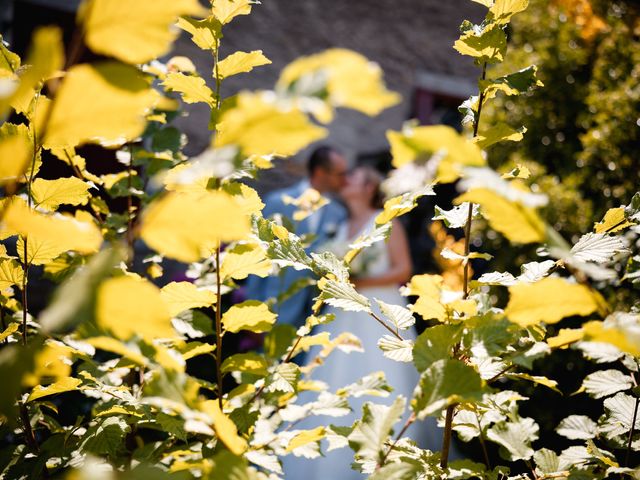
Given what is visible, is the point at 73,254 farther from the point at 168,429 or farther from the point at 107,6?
the point at 107,6

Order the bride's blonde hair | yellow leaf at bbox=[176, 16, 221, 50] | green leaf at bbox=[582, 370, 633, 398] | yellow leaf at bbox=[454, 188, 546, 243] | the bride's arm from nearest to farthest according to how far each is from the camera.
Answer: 1. yellow leaf at bbox=[454, 188, 546, 243]
2. yellow leaf at bbox=[176, 16, 221, 50]
3. green leaf at bbox=[582, 370, 633, 398]
4. the bride's arm
5. the bride's blonde hair

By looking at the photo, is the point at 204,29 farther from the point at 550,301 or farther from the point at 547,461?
the point at 547,461

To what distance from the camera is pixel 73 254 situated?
1.21 meters

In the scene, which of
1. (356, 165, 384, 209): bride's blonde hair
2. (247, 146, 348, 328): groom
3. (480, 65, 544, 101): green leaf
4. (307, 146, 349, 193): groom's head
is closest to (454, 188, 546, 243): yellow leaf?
(480, 65, 544, 101): green leaf

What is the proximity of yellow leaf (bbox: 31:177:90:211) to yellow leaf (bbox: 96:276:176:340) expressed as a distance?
52 centimetres

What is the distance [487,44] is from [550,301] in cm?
54

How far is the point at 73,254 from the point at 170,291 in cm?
54

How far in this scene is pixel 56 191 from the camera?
84cm

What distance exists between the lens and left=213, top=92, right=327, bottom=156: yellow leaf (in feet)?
1.34

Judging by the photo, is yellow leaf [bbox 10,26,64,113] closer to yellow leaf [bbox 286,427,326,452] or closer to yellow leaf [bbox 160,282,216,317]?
yellow leaf [bbox 160,282,216,317]

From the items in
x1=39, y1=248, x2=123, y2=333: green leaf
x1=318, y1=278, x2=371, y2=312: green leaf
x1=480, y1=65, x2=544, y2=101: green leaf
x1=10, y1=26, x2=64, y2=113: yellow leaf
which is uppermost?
x1=10, y1=26, x2=64, y2=113: yellow leaf

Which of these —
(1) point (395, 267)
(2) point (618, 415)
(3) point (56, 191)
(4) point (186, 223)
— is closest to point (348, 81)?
(4) point (186, 223)

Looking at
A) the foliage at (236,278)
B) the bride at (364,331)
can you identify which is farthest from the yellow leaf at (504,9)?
the bride at (364,331)

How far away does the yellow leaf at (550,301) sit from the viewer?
19.8 inches
